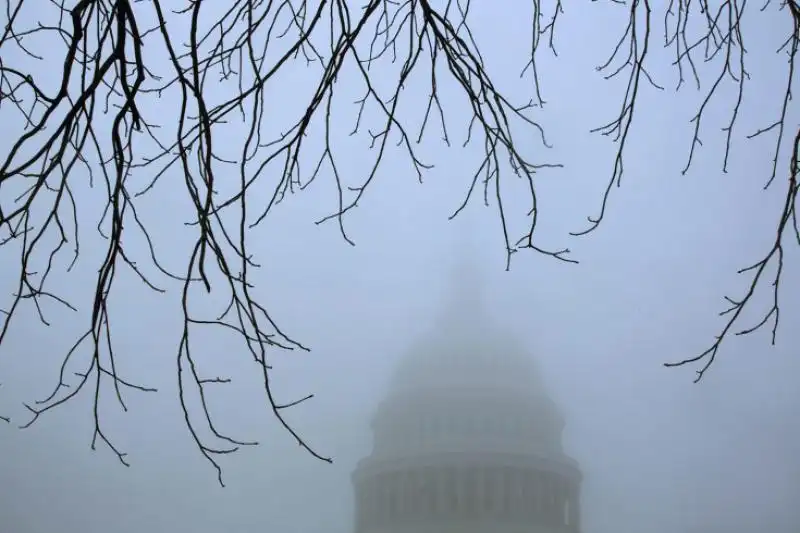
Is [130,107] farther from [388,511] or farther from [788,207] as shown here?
[388,511]

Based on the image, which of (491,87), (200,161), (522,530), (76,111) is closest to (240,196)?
(200,161)

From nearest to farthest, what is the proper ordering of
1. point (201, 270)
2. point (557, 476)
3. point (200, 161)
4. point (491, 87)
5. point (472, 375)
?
point (201, 270) < point (200, 161) < point (491, 87) < point (557, 476) < point (472, 375)

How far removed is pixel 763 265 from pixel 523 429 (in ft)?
210

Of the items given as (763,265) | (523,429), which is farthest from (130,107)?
(523,429)

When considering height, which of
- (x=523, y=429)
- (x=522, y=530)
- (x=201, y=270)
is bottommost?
(x=522, y=530)

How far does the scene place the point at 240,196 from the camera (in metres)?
2.85

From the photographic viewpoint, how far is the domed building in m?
61.7

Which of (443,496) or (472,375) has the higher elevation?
(472,375)

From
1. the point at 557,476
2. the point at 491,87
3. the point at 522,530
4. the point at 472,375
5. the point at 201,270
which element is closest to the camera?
the point at 201,270

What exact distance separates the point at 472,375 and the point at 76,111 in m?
66.5

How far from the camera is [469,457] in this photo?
6309 cm

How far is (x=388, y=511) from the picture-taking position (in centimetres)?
6288

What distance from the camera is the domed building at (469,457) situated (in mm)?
61688

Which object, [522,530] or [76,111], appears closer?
[76,111]
